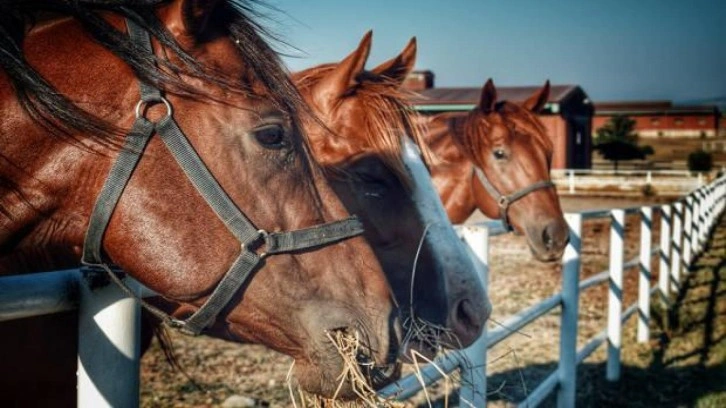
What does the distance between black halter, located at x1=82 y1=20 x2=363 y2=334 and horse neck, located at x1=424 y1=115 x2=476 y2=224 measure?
325cm

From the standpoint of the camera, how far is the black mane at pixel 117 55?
1.43 meters

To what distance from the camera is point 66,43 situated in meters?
1.53

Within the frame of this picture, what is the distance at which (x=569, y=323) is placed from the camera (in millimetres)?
3891

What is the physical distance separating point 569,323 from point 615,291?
1.24 meters

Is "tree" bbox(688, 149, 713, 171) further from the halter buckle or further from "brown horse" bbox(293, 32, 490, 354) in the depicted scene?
the halter buckle

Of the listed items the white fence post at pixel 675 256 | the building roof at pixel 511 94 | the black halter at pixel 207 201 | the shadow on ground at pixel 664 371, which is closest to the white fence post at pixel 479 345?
the shadow on ground at pixel 664 371

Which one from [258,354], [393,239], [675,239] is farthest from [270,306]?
[675,239]

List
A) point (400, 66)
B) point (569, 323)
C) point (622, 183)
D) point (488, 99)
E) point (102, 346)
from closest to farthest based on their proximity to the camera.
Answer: point (102, 346) → point (400, 66) → point (569, 323) → point (488, 99) → point (622, 183)

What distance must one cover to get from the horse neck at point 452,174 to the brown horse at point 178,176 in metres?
3.18

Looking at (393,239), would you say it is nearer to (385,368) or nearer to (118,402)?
(385,368)

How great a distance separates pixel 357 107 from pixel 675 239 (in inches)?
277

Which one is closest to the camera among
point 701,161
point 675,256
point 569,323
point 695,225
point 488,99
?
point 569,323

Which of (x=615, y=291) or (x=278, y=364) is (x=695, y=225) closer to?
(x=615, y=291)

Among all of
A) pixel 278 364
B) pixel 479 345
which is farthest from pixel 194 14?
pixel 278 364
